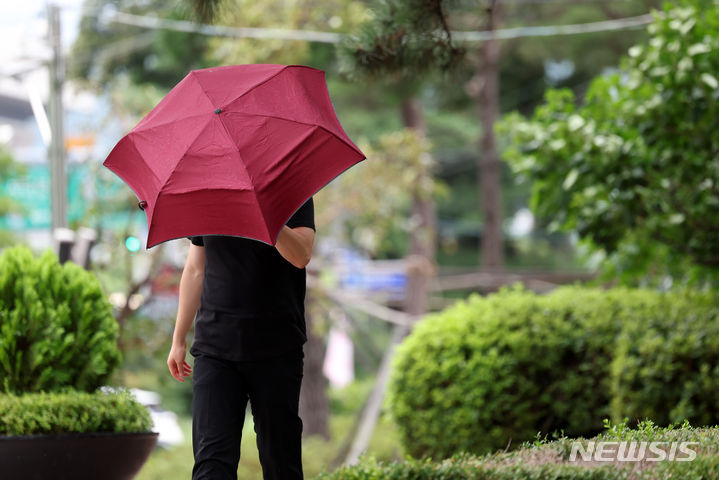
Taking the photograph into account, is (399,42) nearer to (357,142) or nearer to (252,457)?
(252,457)

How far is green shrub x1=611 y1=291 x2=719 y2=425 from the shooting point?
17.3ft

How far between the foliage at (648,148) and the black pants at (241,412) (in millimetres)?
3306

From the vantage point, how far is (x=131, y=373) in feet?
43.8

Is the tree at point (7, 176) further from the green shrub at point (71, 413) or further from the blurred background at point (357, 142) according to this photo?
the green shrub at point (71, 413)

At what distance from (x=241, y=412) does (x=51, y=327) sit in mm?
1701

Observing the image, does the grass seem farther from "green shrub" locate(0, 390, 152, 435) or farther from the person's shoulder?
the person's shoulder

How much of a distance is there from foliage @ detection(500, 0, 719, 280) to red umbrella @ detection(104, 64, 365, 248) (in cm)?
318

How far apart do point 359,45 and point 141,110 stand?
8456 millimetres

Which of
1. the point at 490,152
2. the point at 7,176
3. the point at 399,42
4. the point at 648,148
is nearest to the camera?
the point at 399,42

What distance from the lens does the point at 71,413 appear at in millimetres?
4008

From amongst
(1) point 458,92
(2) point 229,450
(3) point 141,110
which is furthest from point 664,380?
(1) point 458,92

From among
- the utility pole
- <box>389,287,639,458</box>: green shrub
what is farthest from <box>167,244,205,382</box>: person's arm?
the utility pole

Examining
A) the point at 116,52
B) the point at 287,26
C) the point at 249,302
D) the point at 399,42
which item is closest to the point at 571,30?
the point at 287,26

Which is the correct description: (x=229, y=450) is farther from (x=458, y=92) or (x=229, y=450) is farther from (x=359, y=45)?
(x=458, y=92)
